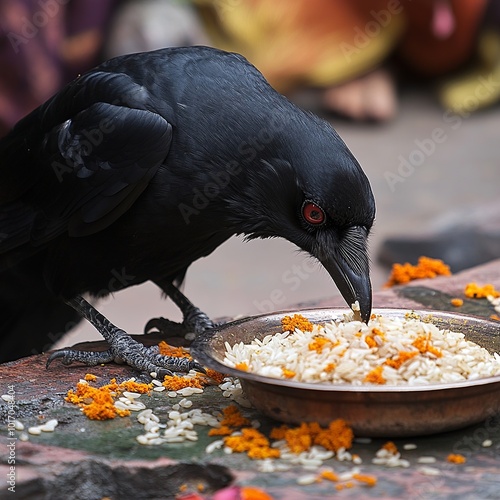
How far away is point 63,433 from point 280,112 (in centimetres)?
123

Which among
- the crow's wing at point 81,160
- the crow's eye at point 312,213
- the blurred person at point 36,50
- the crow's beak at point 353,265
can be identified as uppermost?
the blurred person at point 36,50

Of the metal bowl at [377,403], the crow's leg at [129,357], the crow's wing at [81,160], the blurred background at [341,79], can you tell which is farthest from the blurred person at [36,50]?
the metal bowl at [377,403]

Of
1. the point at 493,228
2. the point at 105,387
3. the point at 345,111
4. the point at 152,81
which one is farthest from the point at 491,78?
the point at 105,387

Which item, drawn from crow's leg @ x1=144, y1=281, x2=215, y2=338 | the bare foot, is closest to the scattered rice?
crow's leg @ x1=144, y1=281, x2=215, y2=338

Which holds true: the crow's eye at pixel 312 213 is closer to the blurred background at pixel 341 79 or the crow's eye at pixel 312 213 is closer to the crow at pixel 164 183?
the crow at pixel 164 183

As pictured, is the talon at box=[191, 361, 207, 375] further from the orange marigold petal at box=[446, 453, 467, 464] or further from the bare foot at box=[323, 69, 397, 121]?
the bare foot at box=[323, 69, 397, 121]

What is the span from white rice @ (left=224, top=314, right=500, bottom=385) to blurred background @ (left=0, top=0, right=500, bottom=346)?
13.7 ft

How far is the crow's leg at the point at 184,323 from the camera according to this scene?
3625 mm

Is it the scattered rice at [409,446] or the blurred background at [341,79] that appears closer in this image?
the scattered rice at [409,446]

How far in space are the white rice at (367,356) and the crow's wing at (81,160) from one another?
78 cm

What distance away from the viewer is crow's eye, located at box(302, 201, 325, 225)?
9.20 feet

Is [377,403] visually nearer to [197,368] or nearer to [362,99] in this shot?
[197,368]

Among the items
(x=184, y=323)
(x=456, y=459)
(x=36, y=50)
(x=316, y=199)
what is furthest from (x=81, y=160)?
(x=36, y=50)

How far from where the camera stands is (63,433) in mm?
2498
